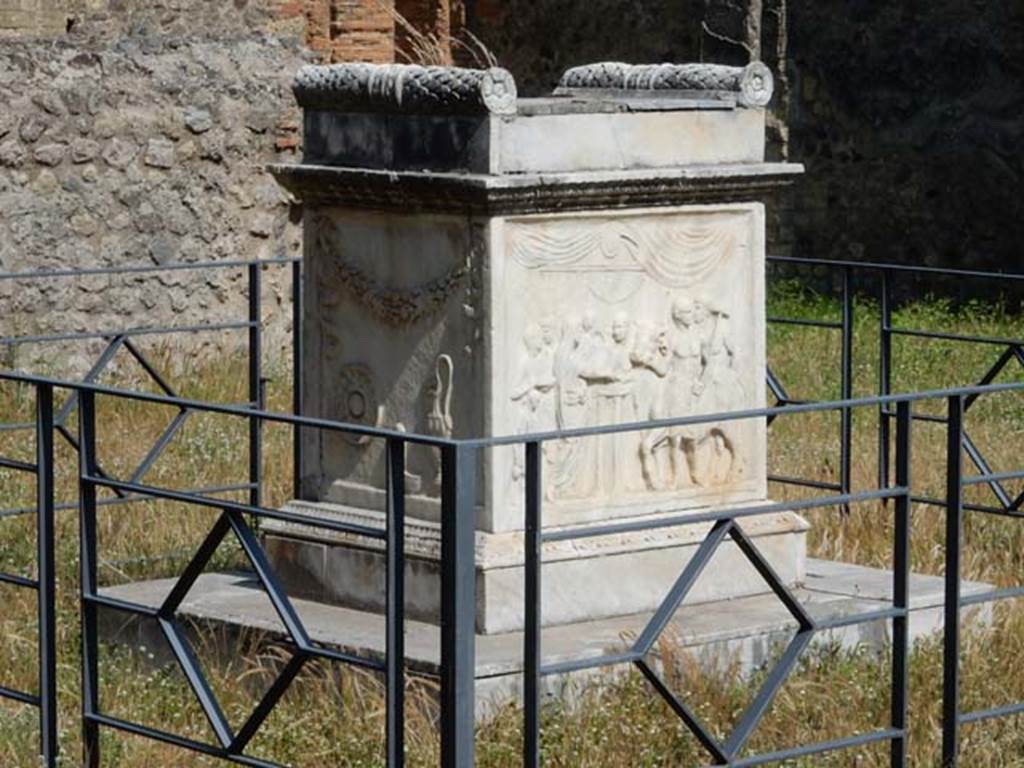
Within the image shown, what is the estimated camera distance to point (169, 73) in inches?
423

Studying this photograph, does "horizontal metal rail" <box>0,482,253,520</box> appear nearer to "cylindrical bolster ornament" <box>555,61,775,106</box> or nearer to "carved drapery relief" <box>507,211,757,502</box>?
"carved drapery relief" <box>507,211,757,502</box>

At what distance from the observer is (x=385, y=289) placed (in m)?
6.09

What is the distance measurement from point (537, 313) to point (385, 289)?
0.43 m

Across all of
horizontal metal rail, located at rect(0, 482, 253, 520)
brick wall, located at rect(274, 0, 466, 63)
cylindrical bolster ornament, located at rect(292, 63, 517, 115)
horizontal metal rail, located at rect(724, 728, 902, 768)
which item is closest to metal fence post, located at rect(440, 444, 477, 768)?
horizontal metal rail, located at rect(724, 728, 902, 768)

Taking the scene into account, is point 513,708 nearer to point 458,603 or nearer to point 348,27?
point 458,603

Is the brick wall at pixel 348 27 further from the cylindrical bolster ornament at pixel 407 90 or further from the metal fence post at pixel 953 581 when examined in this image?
the metal fence post at pixel 953 581

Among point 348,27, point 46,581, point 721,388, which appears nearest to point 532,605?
A: point 46,581

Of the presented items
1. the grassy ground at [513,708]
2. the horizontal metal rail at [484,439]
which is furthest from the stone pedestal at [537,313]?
the horizontal metal rail at [484,439]

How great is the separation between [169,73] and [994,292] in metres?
4.54

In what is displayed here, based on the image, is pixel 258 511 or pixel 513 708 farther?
pixel 513 708

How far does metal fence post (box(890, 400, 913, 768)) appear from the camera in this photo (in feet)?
16.2

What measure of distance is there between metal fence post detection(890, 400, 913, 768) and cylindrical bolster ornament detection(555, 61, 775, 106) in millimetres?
1508

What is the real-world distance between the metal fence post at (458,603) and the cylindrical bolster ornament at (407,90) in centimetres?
154

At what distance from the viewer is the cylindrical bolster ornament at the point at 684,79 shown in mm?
6203
